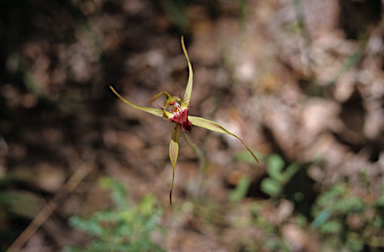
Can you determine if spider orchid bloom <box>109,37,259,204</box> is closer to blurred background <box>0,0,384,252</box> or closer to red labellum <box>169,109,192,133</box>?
red labellum <box>169,109,192,133</box>

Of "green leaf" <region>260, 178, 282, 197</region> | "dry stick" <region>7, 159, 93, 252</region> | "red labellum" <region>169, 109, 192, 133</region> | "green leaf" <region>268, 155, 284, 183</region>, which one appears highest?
"dry stick" <region>7, 159, 93, 252</region>

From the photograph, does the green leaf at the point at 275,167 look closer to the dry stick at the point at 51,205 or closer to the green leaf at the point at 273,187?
the green leaf at the point at 273,187

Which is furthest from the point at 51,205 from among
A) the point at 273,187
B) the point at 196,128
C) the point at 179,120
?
the point at 273,187

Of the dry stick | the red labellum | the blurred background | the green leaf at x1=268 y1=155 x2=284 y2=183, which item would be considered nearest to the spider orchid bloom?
the red labellum

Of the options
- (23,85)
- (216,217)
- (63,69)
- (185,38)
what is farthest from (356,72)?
(23,85)

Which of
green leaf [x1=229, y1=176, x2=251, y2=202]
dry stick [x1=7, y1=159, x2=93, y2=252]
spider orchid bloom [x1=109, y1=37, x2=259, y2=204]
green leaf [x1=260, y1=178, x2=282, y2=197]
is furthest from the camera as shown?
dry stick [x1=7, y1=159, x2=93, y2=252]

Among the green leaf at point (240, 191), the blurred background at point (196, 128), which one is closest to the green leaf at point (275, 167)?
the blurred background at point (196, 128)
